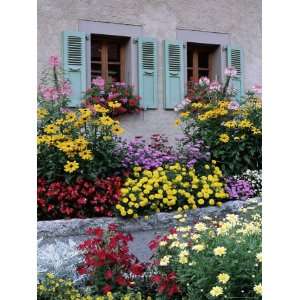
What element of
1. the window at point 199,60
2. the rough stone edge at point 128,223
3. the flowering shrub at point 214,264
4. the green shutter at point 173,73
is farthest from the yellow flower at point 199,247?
the window at point 199,60

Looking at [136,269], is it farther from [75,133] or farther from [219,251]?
[75,133]

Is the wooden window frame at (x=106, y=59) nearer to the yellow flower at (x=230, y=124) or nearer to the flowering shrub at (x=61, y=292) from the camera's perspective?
the yellow flower at (x=230, y=124)

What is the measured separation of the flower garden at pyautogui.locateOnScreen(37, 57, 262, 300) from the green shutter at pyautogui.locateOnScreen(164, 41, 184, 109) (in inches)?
11.2

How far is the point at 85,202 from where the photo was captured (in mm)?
4984

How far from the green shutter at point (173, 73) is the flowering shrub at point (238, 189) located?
6.41 feet

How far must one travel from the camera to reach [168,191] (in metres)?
5.18

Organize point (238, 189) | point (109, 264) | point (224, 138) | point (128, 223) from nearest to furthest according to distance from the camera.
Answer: point (109, 264), point (128, 223), point (238, 189), point (224, 138)

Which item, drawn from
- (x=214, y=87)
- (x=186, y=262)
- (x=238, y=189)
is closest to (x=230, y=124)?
(x=238, y=189)

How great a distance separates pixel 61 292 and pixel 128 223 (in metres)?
1.85

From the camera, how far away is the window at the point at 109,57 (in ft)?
24.7

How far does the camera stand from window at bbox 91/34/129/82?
24.7 feet

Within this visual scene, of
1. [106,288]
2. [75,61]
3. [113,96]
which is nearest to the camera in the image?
[106,288]
